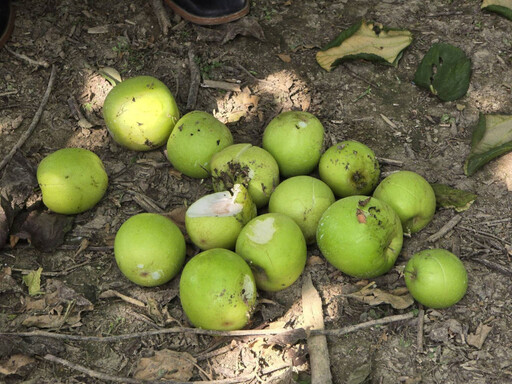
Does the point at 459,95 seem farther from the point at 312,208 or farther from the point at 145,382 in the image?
the point at 145,382

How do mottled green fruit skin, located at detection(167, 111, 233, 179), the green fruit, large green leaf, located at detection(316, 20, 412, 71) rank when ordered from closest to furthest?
1. the green fruit
2. mottled green fruit skin, located at detection(167, 111, 233, 179)
3. large green leaf, located at detection(316, 20, 412, 71)

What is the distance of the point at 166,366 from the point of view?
3623 mm

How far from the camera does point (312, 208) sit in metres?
4.04

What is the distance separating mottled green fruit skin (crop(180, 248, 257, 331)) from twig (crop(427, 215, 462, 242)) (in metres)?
1.39

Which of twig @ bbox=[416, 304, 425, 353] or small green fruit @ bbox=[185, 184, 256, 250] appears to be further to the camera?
small green fruit @ bbox=[185, 184, 256, 250]

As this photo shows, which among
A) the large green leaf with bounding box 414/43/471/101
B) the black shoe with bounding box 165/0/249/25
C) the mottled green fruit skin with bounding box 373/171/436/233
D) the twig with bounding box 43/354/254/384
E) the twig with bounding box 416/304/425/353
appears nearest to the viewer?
the twig with bounding box 43/354/254/384

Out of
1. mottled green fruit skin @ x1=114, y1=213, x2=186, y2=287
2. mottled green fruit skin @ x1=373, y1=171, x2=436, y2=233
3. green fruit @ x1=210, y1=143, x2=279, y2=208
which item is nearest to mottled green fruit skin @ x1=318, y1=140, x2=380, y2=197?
mottled green fruit skin @ x1=373, y1=171, x2=436, y2=233

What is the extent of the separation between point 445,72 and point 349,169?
1.66 m

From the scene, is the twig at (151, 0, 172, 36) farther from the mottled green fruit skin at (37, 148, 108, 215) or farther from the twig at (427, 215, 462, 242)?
the twig at (427, 215, 462, 242)

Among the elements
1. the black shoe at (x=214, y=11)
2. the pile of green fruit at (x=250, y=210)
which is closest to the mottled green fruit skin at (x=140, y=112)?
the pile of green fruit at (x=250, y=210)

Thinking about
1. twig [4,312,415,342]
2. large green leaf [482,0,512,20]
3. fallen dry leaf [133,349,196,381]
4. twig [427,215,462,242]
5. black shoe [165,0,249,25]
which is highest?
large green leaf [482,0,512,20]

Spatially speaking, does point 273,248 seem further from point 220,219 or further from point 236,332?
point 236,332

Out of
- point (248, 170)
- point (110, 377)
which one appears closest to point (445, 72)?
point (248, 170)

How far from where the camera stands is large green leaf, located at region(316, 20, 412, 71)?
5363 millimetres
